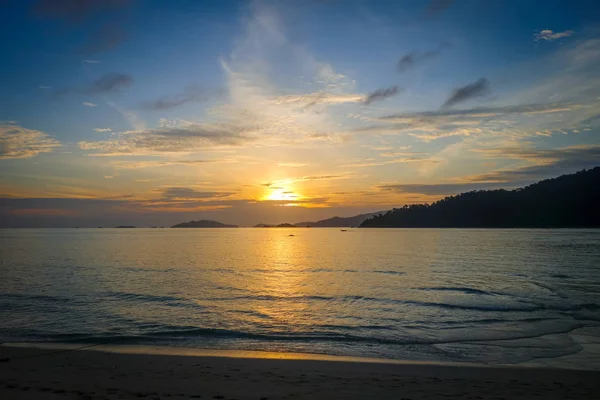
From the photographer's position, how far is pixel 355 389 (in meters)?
11.3

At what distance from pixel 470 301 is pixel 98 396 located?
25.5m

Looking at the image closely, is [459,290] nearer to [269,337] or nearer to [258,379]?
[269,337]

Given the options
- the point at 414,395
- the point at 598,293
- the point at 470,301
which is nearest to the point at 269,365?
the point at 414,395

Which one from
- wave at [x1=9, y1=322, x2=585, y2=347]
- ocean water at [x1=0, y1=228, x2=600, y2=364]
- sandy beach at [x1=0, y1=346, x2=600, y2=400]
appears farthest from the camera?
wave at [x1=9, y1=322, x2=585, y2=347]

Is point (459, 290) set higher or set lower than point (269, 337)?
lower

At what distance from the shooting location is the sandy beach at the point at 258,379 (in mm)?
10766

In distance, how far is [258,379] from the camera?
12.2m

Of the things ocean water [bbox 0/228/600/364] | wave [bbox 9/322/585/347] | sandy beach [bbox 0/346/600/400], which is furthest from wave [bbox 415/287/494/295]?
sandy beach [bbox 0/346/600/400]

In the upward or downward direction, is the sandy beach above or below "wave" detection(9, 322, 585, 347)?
above

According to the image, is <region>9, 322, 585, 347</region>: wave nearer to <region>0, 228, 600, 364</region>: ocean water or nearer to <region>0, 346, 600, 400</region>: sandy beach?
<region>0, 228, 600, 364</region>: ocean water

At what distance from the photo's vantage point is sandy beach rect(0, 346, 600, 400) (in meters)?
10.8

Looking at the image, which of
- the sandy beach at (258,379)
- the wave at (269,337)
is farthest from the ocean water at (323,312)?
the sandy beach at (258,379)

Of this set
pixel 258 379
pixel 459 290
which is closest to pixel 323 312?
pixel 258 379

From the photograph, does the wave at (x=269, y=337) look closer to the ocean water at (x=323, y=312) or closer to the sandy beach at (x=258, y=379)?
the ocean water at (x=323, y=312)
